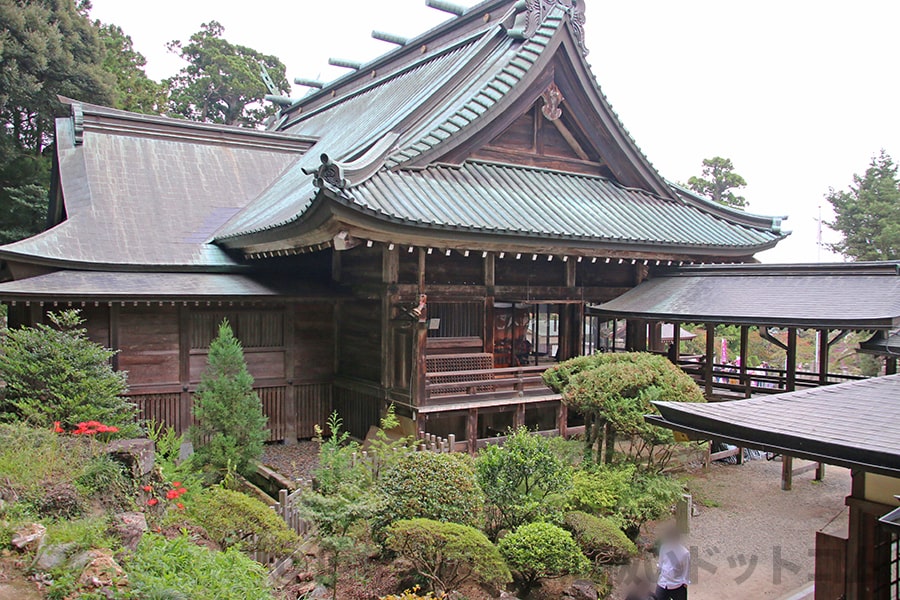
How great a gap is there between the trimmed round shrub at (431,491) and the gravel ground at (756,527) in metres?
2.55

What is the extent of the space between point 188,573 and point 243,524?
1715 millimetres

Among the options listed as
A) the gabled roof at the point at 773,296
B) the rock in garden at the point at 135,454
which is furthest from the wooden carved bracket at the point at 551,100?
the rock in garden at the point at 135,454

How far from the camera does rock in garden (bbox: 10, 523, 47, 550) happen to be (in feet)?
17.9

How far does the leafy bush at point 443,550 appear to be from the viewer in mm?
6419

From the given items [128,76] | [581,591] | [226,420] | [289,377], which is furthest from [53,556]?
[128,76]

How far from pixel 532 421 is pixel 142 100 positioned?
31.8 metres

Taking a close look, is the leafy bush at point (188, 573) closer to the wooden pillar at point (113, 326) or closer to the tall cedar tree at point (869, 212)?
the wooden pillar at point (113, 326)

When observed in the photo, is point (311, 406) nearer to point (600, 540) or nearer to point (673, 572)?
point (600, 540)

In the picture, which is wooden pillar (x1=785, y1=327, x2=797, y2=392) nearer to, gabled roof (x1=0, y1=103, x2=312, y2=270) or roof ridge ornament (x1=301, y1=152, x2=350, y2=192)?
roof ridge ornament (x1=301, y1=152, x2=350, y2=192)

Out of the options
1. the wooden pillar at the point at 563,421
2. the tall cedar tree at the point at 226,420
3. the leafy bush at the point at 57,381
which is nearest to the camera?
the leafy bush at the point at 57,381

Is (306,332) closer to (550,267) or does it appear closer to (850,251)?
(550,267)

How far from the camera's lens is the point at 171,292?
11352 millimetres

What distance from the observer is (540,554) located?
696 centimetres

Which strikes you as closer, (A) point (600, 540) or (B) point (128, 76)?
(A) point (600, 540)
